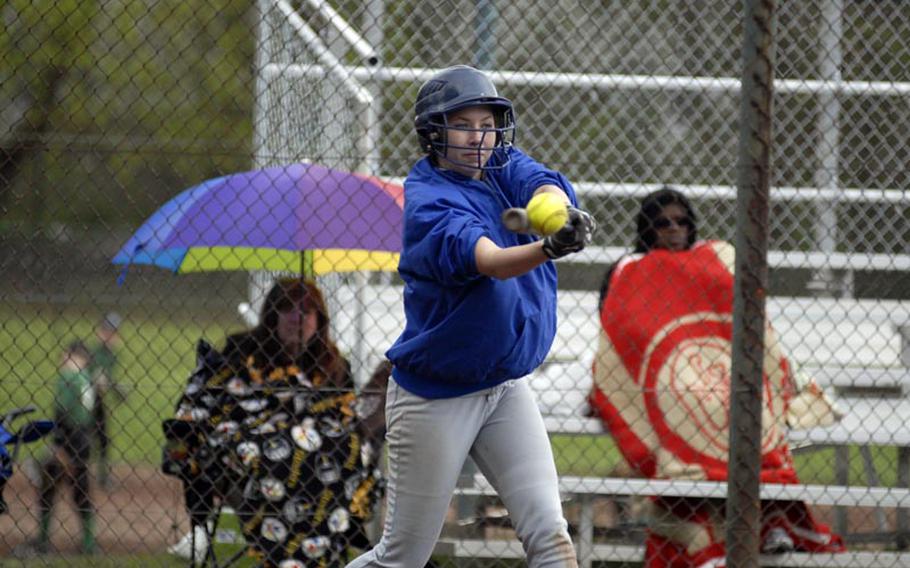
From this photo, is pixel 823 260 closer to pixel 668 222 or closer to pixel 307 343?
pixel 668 222

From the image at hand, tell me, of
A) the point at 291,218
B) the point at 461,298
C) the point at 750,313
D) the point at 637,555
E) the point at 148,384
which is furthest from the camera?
the point at 148,384

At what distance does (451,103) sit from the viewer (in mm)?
3439

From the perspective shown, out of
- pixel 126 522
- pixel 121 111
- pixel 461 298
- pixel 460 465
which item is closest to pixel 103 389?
pixel 126 522

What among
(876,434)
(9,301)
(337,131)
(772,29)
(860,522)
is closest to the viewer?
(772,29)

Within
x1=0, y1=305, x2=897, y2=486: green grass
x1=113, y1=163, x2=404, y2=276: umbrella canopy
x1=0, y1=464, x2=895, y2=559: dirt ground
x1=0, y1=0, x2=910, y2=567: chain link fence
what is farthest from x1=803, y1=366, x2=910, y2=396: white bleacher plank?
x1=113, y1=163, x2=404, y2=276: umbrella canopy

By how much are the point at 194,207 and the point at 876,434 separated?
2.90 meters

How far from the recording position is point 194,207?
5.11 m

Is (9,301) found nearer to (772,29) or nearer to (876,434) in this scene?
(772,29)

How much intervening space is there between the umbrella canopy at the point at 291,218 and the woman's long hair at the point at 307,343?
11 cm

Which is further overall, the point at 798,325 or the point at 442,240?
the point at 798,325

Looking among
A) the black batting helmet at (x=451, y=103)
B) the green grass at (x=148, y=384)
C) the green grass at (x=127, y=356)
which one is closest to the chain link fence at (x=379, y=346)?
the green grass at (x=148, y=384)

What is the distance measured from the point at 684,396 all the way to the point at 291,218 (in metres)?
1.67

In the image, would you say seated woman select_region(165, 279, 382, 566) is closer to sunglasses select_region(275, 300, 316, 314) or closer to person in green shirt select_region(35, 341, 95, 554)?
sunglasses select_region(275, 300, 316, 314)

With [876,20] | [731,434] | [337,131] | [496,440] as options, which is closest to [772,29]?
[731,434]
